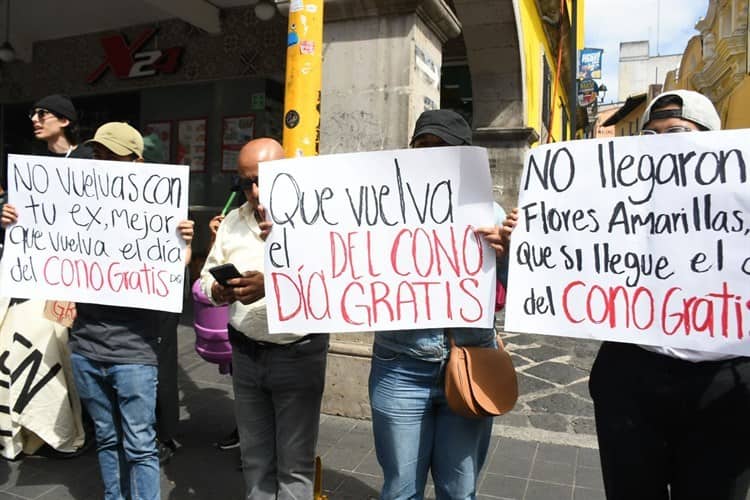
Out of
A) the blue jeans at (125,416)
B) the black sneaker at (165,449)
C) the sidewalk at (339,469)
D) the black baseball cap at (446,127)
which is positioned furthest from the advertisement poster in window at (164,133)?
the black baseball cap at (446,127)

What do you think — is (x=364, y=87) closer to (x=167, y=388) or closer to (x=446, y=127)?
(x=446, y=127)

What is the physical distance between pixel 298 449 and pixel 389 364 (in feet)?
1.88

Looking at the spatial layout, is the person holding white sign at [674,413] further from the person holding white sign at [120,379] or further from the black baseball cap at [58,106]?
the black baseball cap at [58,106]

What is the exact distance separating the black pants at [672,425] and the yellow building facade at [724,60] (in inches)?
615

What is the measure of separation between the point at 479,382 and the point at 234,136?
7110mm

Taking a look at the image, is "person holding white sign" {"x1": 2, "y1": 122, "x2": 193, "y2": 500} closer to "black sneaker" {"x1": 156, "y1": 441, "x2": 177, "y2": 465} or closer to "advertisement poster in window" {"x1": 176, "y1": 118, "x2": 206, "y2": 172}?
"black sneaker" {"x1": 156, "y1": 441, "x2": 177, "y2": 465}

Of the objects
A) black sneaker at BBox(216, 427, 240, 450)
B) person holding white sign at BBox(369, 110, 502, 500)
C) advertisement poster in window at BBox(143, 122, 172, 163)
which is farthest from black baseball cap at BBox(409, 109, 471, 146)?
advertisement poster in window at BBox(143, 122, 172, 163)

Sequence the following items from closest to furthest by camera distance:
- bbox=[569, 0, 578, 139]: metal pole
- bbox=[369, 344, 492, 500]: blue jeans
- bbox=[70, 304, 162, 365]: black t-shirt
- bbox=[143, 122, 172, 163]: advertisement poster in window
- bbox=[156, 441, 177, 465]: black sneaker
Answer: bbox=[369, 344, 492, 500]: blue jeans < bbox=[70, 304, 162, 365]: black t-shirt < bbox=[156, 441, 177, 465]: black sneaker < bbox=[569, 0, 578, 139]: metal pole < bbox=[143, 122, 172, 163]: advertisement poster in window

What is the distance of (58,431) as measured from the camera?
327 cm

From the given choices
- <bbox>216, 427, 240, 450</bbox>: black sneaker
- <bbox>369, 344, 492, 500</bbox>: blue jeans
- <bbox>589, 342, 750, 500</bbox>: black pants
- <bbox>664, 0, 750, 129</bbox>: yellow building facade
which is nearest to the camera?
<bbox>589, 342, 750, 500</bbox>: black pants

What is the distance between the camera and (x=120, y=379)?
2.34 meters

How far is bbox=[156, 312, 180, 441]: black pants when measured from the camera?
3.34 m

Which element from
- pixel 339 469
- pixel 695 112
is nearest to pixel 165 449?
pixel 339 469

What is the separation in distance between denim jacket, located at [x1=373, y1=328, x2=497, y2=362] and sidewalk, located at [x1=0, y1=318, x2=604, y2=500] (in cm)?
137
